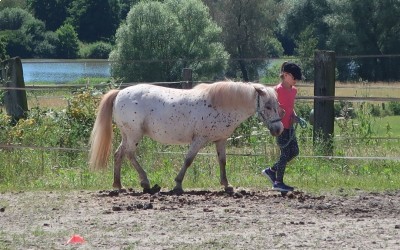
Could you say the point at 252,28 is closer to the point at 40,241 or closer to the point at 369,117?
the point at 369,117

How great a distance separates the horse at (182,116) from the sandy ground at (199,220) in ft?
Answer: 1.59

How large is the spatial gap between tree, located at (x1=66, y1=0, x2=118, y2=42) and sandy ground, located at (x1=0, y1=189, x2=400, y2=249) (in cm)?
5338

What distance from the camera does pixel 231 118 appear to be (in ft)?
30.1

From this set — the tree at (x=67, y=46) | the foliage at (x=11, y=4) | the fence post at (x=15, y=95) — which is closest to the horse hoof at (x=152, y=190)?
the fence post at (x=15, y=95)

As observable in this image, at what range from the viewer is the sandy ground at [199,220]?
6.52 metres

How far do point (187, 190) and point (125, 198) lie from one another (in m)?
0.91

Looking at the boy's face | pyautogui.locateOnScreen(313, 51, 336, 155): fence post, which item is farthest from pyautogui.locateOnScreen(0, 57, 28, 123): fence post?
the boy's face

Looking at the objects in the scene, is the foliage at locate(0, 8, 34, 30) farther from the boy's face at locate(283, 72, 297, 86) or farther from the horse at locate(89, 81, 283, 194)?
the boy's face at locate(283, 72, 297, 86)

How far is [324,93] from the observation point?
458 inches

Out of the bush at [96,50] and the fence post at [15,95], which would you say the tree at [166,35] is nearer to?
the bush at [96,50]

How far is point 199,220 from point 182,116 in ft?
6.50

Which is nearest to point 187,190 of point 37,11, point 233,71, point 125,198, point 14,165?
point 125,198

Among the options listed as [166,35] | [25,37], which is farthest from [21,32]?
[166,35]

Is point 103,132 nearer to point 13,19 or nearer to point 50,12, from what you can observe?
point 13,19
